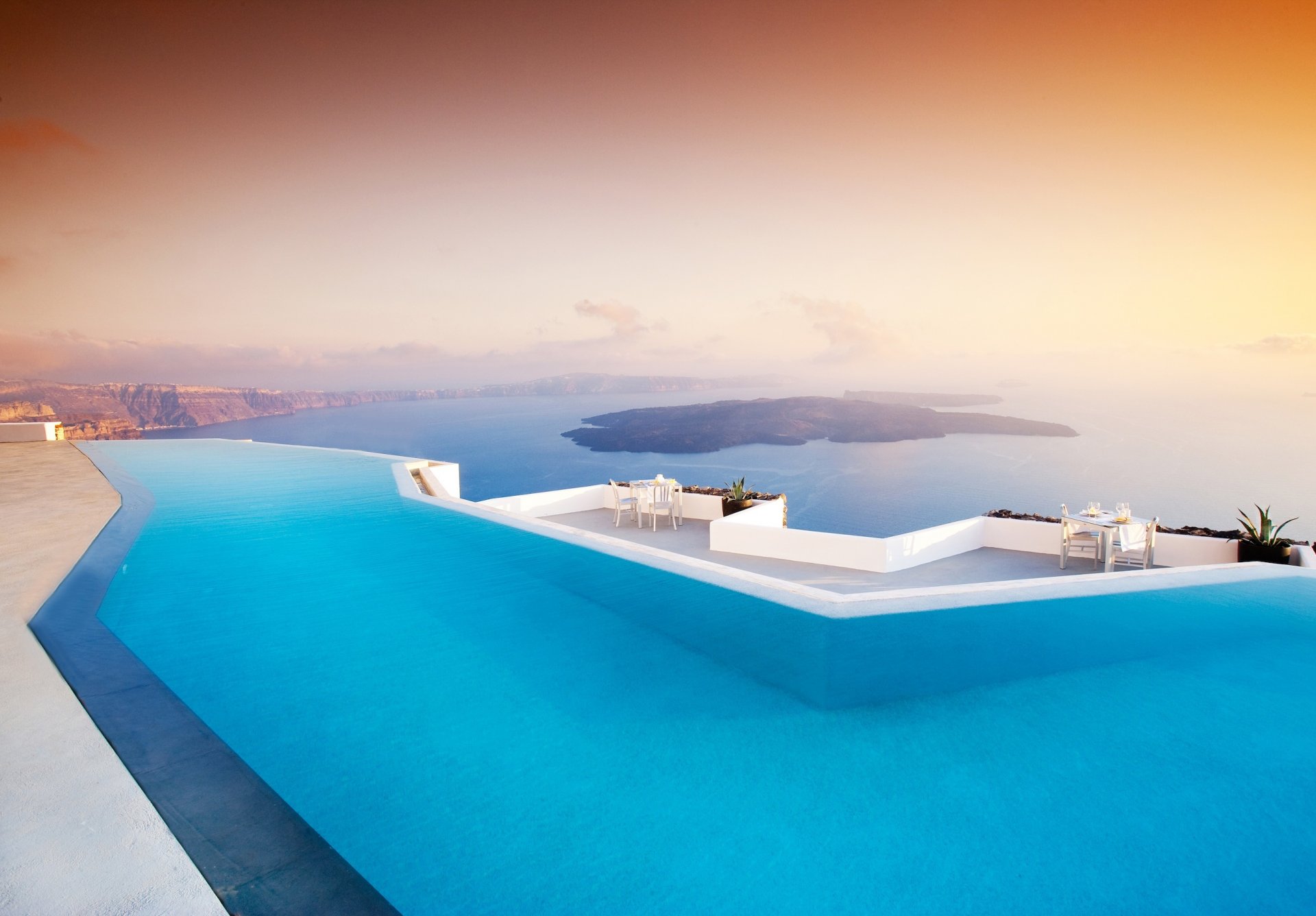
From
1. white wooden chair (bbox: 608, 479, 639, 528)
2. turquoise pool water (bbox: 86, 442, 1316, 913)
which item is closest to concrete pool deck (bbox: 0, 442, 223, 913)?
turquoise pool water (bbox: 86, 442, 1316, 913)

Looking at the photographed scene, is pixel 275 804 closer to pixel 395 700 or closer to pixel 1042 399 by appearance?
pixel 395 700

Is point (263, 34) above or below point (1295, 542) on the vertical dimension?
above

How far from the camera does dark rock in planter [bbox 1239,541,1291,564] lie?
684 centimetres

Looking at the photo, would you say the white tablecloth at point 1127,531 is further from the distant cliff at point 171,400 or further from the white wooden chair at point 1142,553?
the distant cliff at point 171,400

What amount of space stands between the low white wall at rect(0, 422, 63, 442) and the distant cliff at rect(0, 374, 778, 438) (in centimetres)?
74

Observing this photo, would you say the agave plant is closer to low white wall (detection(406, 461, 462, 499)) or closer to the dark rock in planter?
the dark rock in planter

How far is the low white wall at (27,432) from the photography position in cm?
1406

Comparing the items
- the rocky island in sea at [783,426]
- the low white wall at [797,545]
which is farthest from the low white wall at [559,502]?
the rocky island in sea at [783,426]

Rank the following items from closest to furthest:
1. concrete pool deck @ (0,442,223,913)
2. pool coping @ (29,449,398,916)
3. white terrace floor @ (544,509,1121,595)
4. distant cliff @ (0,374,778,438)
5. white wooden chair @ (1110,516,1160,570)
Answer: concrete pool deck @ (0,442,223,913)
pool coping @ (29,449,398,916)
white wooden chair @ (1110,516,1160,570)
white terrace floor @ (544,509,1121,595)
distant cliff @ (0,374,778,438)

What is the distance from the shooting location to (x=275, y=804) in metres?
1.78

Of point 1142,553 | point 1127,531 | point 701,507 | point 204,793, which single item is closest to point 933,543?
point 1127,531

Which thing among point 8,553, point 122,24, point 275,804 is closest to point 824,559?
point 275,804

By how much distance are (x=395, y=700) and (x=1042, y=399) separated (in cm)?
11999

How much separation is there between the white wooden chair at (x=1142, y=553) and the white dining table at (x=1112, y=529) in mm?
35
